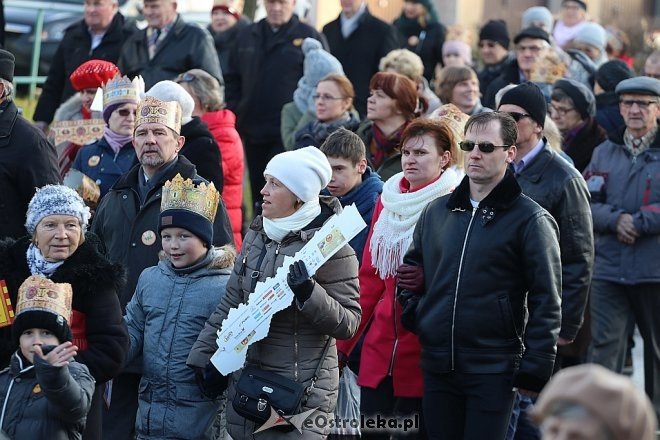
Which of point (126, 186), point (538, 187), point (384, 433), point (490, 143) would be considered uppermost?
point (490, 143)

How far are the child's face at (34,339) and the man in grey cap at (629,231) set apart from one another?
14.2 feet

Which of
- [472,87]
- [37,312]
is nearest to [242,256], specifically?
[37,312]

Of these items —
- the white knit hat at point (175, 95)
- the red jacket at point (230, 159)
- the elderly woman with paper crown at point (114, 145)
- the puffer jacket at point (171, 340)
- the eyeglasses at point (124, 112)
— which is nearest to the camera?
the puffer jacket at point (171, 340)

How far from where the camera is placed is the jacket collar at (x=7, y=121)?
739 cm

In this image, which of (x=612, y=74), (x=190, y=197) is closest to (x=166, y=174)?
(x=190, y=197)

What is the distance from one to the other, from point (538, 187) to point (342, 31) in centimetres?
616

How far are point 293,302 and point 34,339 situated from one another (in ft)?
3.71

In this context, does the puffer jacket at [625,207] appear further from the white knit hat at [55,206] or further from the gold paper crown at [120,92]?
the white knit hat at [55,206]

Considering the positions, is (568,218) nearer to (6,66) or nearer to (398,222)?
(398,222)

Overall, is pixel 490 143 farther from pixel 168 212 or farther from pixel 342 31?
pixel 342 31

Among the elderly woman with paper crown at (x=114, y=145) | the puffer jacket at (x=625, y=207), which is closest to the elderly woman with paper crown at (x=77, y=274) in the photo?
the elderly woman with paper crown at (x=114, y=145)

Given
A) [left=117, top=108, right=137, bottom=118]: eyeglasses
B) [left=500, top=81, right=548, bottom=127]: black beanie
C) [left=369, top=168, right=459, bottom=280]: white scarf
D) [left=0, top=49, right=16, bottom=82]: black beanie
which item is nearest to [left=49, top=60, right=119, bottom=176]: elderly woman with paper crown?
[left=117, top=108, right=137, bottom=118]: eyeglasses

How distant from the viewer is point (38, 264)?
580 cm

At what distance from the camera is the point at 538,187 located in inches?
279
